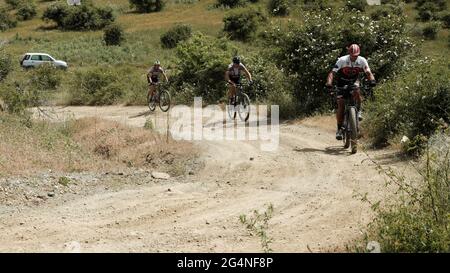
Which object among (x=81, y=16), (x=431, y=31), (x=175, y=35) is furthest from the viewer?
(x=81, y=16)

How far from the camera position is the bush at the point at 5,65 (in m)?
29.3

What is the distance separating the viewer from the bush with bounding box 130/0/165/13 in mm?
71250

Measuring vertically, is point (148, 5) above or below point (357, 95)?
below

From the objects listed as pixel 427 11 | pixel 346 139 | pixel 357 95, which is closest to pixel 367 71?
pixel 357 95

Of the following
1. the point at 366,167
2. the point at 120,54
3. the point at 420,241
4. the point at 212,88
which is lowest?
the point at 120,54

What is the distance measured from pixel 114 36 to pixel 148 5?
16.3 m

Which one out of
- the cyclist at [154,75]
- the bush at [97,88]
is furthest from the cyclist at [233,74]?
the bush at [97,88]

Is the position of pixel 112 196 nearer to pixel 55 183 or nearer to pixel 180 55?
pixel 55 183

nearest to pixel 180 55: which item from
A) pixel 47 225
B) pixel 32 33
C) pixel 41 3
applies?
pixel 47 225

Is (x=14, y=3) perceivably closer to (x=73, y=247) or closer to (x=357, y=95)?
(x=357, y=95)

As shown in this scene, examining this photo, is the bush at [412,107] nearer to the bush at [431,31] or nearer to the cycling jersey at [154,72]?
the cycling jersey at [154,72]

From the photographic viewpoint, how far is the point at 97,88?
25.3 metres

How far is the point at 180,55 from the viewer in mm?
23625
